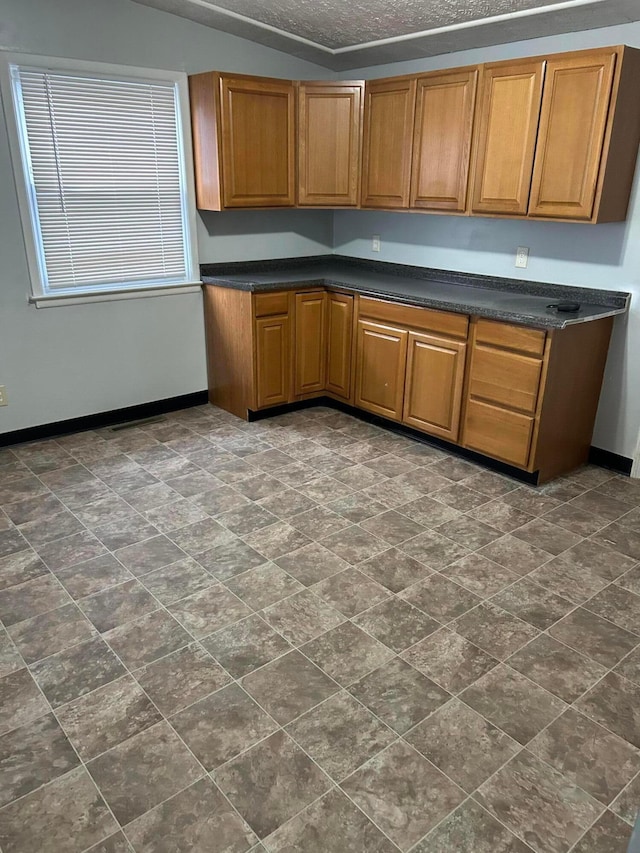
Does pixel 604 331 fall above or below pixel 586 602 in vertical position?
above

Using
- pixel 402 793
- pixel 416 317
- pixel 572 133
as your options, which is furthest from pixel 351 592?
pixel 572 133

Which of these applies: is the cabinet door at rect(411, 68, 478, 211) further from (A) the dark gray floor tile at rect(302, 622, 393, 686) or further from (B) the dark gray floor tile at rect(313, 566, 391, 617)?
(A) the dark gray floor tile at rect(302, 622, 393, 686)

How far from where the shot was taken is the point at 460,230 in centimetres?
410

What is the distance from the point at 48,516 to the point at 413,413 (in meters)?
2.16

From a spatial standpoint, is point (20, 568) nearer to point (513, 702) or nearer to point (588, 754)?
point (513, 702)

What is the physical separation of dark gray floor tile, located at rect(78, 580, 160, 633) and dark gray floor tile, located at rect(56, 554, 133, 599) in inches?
1.7

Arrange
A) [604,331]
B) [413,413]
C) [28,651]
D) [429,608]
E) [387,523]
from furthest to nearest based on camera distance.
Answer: [413,413], [604,331], [387,523], [429,608], [28,651]

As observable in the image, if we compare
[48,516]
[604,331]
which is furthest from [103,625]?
[604,331]

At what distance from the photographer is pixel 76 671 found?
6.93 feet

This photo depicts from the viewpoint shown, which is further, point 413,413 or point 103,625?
point 413,413

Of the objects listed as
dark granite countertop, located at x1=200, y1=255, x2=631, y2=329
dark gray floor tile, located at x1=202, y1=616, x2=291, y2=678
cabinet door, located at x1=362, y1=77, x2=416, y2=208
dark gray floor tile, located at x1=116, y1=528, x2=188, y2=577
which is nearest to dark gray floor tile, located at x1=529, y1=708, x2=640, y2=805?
dark gray floor tile, located at x1=202, y1=616, x2=291, y2=678

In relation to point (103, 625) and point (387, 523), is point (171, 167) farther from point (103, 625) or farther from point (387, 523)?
point (103, 625)

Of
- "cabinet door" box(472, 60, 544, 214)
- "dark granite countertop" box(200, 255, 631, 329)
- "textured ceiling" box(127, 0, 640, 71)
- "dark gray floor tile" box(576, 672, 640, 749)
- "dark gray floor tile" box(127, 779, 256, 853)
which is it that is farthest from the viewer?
"dark granite countertop" box(200, 255, 631, 329)

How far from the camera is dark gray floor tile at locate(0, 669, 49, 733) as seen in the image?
192 cm
